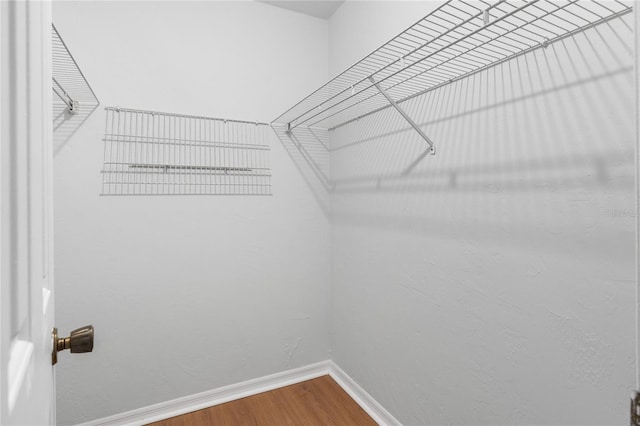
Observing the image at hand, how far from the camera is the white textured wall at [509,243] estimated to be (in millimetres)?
838

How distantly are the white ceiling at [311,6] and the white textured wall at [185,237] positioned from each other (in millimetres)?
44

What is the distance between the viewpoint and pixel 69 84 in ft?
4.75

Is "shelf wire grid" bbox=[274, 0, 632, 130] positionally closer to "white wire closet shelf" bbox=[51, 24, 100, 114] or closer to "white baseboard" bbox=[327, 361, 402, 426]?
"white wire closet shelf" bbox=[51, 24, 100, 114]

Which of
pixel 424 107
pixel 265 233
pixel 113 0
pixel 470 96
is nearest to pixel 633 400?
pixel 470 96

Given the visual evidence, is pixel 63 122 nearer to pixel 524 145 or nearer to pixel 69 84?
pixel 69 84

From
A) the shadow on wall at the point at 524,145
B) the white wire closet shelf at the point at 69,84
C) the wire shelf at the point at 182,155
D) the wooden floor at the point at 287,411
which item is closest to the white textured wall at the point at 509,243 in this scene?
the shadow on wall at the point at 524,145

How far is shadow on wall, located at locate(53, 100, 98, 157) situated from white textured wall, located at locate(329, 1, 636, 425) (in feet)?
4.94

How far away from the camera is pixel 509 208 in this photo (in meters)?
1.08

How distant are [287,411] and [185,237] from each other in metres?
1.14

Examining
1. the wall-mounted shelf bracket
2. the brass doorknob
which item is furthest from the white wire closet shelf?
the brass doorknob

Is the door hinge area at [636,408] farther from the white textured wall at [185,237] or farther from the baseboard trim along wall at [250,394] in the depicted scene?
the white textured wall at [185,237]

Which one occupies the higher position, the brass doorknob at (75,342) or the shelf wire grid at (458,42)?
the shelf wire grid at (458,42)

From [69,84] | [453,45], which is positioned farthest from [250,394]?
[453,45]

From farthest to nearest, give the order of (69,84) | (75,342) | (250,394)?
(250,394)
(69,84)
(75,342)
